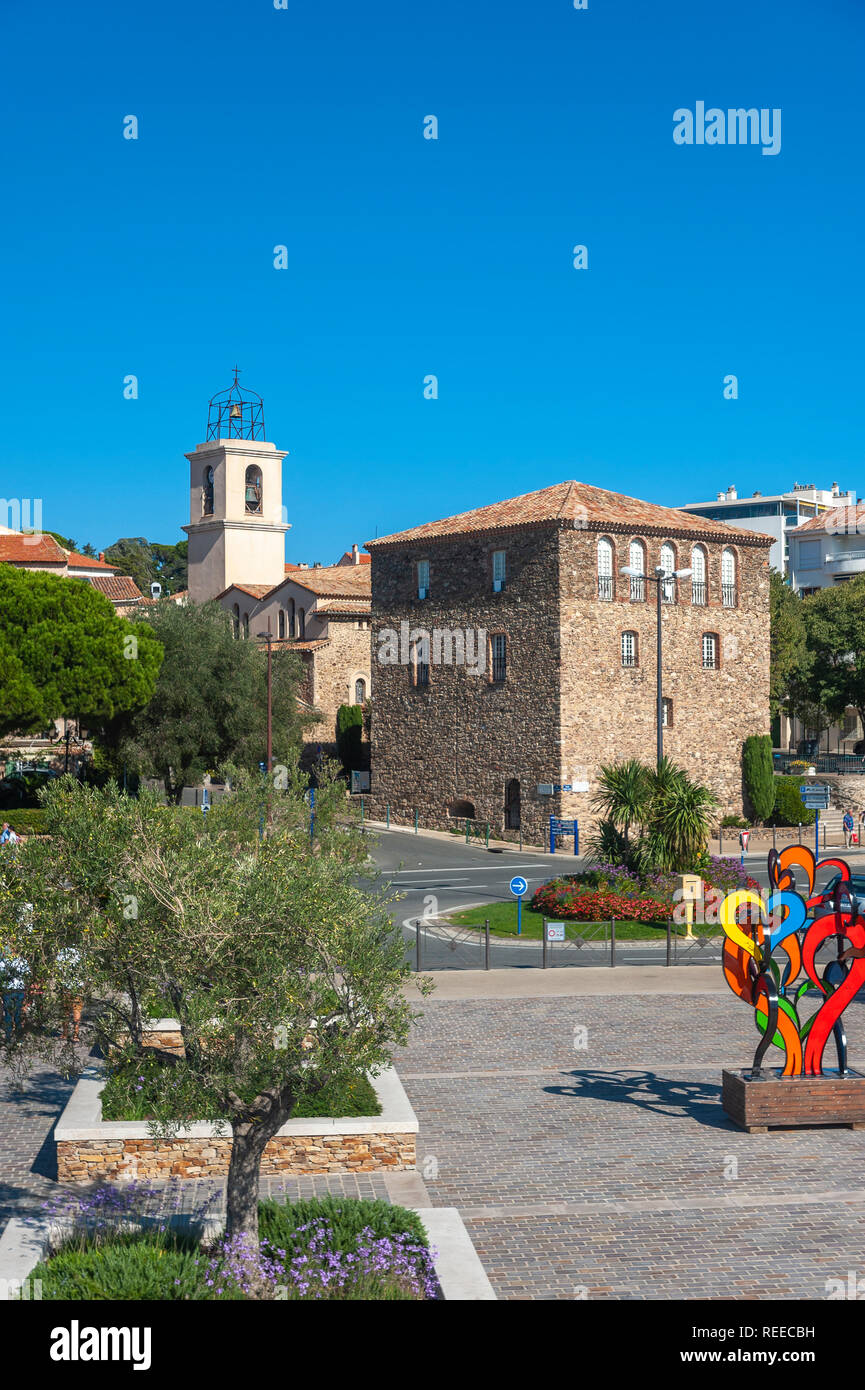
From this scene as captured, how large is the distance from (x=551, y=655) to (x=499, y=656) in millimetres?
2759

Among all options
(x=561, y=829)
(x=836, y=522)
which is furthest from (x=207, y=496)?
(x=836, y=522)

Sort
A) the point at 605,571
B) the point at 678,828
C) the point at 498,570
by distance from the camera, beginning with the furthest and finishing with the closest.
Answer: the point at 498,570
the point at 605,571
the point at 678,828

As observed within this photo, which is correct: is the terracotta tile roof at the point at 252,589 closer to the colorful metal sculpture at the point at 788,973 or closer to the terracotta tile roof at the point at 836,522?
the terracotta tile roof at the point at 836,522

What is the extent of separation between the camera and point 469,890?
32688 millimetres

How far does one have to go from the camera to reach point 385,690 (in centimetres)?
4900

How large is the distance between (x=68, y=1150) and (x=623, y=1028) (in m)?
8.95

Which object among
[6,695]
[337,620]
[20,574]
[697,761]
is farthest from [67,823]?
[337,620]

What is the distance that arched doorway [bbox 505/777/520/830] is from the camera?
44000mm

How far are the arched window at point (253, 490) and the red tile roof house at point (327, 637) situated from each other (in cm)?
826

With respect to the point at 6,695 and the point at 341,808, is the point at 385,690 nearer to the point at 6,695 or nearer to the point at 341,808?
the point at 6,695

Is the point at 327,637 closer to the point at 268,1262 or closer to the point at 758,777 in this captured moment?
the point at 758,777

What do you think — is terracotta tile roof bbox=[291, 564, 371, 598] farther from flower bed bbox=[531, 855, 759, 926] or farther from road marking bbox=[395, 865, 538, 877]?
flower bed bbox=[531, 855, 759, 926]

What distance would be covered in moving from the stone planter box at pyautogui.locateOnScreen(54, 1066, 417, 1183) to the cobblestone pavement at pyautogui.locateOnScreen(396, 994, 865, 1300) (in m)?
0.52
